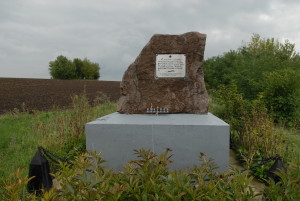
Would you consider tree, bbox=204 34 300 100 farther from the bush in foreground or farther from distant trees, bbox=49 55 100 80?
distant trees, bbox=49 55 100 80

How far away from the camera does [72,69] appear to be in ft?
181

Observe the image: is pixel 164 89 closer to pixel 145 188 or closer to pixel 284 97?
pixel 145 188

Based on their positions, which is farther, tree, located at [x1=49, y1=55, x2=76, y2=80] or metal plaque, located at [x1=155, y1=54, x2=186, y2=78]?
tree, located at [x1=49, y1=55, x2=76, y2=80]

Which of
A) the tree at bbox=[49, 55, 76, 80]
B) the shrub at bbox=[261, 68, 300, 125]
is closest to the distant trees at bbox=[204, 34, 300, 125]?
the shrub at bbox=[261, 68, 300, 125]

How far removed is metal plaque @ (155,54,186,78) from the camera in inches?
185

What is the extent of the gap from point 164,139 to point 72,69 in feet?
179

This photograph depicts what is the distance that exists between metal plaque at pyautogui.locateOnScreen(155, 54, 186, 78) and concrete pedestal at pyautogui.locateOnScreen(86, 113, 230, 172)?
1.23m

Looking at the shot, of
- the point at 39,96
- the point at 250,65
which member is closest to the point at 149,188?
the point at 250,65

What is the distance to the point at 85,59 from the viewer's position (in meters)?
59.6

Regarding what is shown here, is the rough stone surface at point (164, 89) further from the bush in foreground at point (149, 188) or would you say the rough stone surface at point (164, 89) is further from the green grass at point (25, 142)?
the bush in foreground at point (149, 188)

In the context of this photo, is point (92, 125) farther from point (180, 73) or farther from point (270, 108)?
point (270, 108)

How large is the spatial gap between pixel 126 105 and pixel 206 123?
164 centimetres

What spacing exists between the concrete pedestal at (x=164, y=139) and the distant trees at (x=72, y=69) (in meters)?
53.4

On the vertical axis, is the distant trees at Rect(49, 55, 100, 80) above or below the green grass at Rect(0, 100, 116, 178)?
above
